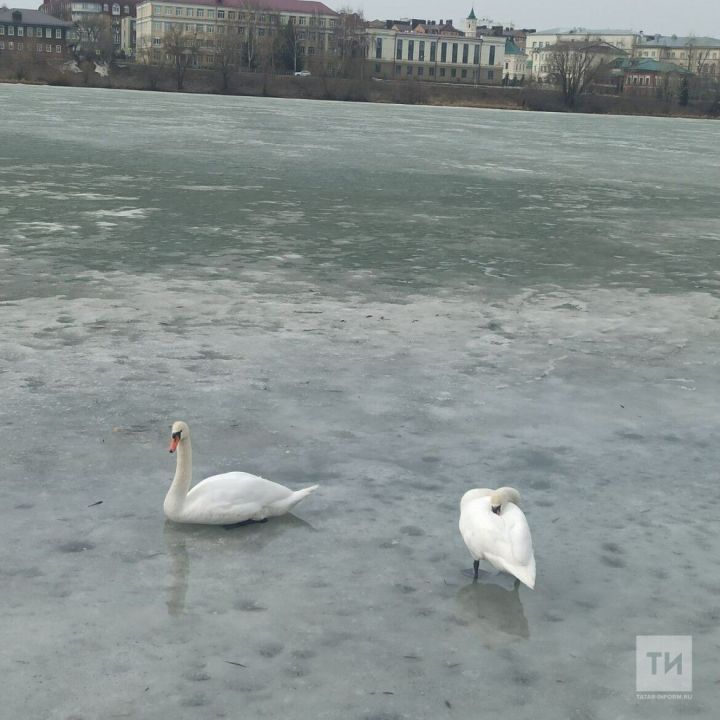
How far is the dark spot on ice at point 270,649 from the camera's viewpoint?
3828mm

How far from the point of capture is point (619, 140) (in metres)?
40.9

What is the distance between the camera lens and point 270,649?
3863 millimetres

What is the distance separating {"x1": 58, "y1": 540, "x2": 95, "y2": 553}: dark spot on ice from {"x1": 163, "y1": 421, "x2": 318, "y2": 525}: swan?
39cm

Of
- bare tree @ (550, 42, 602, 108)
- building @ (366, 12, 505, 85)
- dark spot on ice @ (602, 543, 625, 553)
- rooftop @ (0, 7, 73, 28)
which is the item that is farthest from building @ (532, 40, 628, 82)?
dark spot on ice @ (602, 543, 625, 553)

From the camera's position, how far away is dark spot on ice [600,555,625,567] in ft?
15.1

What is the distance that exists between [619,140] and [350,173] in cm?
2228

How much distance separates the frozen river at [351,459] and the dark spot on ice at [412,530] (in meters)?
0.03

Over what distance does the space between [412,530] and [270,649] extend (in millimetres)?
1186

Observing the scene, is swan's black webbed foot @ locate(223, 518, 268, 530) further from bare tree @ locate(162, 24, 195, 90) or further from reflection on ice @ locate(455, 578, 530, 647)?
bare tree @ locate(162, 24, 195, 90)

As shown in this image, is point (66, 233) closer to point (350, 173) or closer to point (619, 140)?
point (350, 173)

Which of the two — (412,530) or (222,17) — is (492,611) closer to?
(412,530)

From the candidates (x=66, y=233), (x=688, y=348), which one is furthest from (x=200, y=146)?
(x=688, y=348)

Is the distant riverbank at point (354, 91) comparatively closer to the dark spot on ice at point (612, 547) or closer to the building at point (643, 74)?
the building at point (643, 74)

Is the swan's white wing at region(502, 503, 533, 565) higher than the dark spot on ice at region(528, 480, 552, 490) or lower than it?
higher
